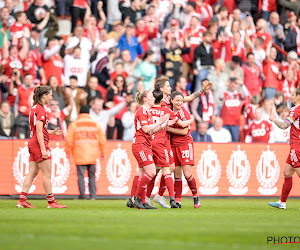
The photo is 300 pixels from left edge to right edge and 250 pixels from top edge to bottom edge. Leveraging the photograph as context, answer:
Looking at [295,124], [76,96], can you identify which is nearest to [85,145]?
[76,96]

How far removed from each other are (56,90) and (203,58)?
5.34 meters

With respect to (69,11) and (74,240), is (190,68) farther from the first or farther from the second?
(74,240)

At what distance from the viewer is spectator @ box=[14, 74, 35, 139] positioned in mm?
19502

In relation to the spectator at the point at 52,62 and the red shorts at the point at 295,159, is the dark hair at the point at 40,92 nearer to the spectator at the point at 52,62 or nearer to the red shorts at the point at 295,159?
the red shorts at the point at 295,159

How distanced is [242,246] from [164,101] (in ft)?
22.9

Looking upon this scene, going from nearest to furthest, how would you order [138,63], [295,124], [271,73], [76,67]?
[295,124]
[76,67]
[138,63]
[271,73]

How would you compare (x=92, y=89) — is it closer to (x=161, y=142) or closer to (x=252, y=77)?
(x=252, y=77)

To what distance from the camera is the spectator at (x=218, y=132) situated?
21397mm

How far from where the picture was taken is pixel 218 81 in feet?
75.5

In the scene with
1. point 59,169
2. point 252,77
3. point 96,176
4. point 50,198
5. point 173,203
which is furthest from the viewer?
point 252,77

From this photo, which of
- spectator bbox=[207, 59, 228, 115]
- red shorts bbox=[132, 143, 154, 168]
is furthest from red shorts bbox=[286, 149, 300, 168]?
spectator bbox=[207, 59, 228, 115]

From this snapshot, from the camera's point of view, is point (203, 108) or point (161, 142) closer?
point (161, 142)

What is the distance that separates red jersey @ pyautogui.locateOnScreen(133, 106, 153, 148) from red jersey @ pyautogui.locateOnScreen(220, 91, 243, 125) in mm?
8804

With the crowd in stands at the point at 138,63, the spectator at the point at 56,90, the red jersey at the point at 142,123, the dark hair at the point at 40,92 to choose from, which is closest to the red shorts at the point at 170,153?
the red jersey at the point at 142,123
